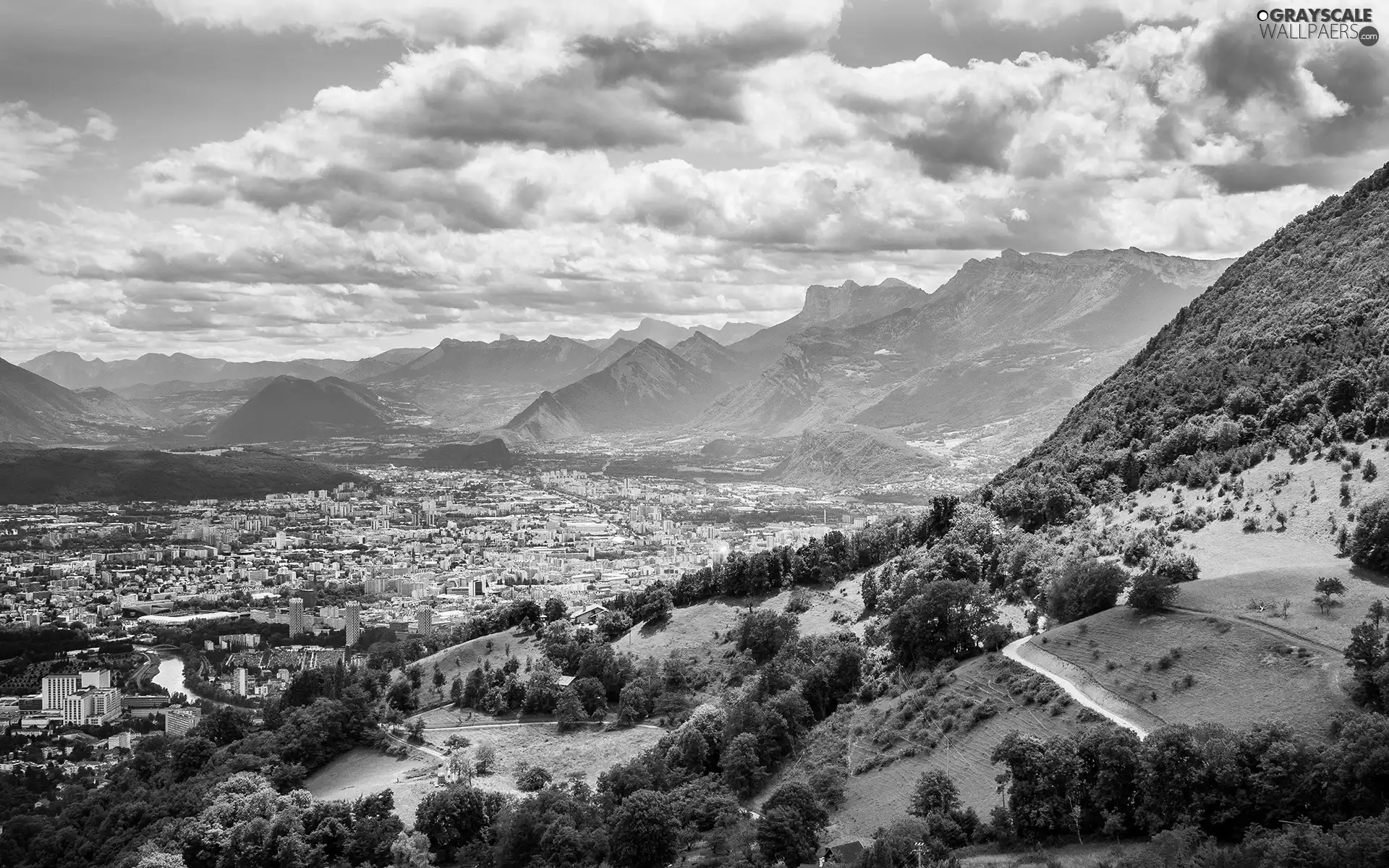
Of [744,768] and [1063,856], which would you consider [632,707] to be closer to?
[744,768]

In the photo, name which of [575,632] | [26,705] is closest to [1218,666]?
[575,632]

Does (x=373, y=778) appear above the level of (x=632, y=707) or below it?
below

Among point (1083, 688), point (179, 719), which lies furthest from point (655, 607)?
point (1083, 688)

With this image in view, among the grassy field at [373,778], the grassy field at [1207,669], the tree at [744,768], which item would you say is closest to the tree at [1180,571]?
the grassy field at [1207,669]

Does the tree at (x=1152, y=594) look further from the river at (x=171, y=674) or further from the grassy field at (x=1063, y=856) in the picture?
the river at (x=171, y=674)

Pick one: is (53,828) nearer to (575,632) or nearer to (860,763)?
(575,632)
